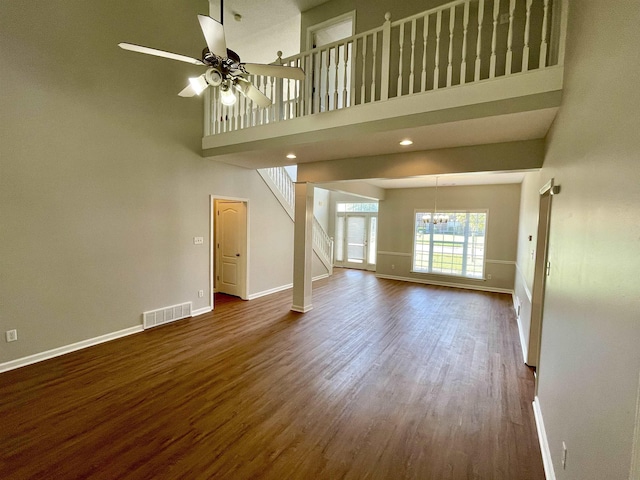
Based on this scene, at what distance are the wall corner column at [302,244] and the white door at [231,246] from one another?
130cm

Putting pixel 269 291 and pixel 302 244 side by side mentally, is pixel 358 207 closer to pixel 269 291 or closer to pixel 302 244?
pixel 269 291

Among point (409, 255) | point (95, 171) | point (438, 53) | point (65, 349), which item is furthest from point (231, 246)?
point (409, 255)

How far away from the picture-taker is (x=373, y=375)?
3229 millimetres

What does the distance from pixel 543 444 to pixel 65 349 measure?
497 centimetres

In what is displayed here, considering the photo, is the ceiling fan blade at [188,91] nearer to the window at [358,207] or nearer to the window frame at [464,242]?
the window frame at [464,242]

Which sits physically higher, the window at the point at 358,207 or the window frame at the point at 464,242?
the window at the point at 358,207

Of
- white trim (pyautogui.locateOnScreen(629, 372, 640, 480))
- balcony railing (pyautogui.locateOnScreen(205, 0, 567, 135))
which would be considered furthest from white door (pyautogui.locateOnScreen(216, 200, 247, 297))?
white trim (pyautogui.locateOnScreen(629, 372, 640, 480))

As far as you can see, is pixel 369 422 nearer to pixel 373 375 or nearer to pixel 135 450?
pixel 373 375

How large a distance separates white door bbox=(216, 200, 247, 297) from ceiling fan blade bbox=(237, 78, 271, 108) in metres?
3.16

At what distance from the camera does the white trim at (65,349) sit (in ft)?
10.4

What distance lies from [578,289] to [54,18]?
18.0 feet

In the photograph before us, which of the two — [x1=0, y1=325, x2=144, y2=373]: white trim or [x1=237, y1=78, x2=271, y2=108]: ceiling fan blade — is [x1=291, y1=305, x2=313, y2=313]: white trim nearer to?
[x1=0, y1=325, x2=144, y2=373]: white trim

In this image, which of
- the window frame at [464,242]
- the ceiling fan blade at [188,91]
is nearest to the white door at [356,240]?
the window frame at [464,242]

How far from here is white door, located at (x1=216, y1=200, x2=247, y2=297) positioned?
6016 mm
